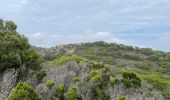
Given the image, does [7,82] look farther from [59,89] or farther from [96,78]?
[96,78]

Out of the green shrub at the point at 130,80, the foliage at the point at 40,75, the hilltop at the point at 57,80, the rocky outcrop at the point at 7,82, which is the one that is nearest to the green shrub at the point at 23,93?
the hilltop at the point at 57,80

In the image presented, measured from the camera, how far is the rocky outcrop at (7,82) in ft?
108

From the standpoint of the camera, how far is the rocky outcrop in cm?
3297

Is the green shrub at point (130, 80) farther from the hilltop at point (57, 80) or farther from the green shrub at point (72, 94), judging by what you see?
the green shrub at point (72, 94)

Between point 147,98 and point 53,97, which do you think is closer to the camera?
point 147,98

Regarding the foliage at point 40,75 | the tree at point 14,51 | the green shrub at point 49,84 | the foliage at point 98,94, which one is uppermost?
the tree at point 14,51

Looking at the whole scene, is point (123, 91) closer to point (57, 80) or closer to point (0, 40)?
point (57, 80)

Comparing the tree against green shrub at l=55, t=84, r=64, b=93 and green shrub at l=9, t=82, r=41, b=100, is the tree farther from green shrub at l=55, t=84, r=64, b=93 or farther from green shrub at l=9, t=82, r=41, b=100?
green shrub at l=9, t=82, r=41, b=100

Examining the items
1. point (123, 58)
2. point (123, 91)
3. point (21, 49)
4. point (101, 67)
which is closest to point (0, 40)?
point (21, 49)

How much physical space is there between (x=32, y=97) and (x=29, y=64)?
856 centimetres

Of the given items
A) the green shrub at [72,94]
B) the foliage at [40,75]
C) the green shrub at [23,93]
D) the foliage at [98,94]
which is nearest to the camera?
the green shrub at [23,93]

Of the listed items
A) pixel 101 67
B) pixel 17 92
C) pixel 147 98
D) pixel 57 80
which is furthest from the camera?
pixel 101 67

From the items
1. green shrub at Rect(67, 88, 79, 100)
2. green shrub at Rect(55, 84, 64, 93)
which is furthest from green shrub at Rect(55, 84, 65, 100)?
green shrub at Rect(67, 88, 79, 100)

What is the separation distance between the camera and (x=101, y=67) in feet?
119
